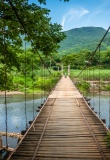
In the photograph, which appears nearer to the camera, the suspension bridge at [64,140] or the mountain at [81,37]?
the suspension bridge at [64,140]

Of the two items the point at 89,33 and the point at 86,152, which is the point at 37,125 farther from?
the point at 89,33

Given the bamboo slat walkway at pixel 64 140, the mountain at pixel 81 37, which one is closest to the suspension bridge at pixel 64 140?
the bamboo slat walkway at pixel 64 140

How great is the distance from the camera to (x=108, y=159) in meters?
4.30

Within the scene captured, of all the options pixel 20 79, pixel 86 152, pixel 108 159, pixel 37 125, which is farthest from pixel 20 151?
pixel 20 79

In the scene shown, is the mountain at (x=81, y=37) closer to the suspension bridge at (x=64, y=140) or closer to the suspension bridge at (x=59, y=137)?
the suspension bridge at (x=64, y=140)

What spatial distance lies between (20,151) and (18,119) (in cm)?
1332

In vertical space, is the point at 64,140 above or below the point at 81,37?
below

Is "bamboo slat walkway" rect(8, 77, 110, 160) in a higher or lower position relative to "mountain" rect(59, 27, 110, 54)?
lower

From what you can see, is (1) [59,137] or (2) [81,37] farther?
(2) [81,37]

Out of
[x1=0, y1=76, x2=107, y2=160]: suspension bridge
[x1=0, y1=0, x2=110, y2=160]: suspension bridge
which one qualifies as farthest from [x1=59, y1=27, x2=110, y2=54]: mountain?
[x1=0, y1=0, x2=110, y2=160]: suspension bridge

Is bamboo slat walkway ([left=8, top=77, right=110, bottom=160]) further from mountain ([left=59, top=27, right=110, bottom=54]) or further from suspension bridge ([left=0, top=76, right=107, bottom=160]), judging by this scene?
mountain ([left=59, top=27, right=110, bottom=54])

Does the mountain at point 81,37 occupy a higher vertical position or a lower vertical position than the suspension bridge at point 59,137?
higher

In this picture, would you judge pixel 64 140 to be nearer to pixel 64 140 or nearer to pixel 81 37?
pixel 64 140

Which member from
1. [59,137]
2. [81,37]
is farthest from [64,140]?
[81,37]
